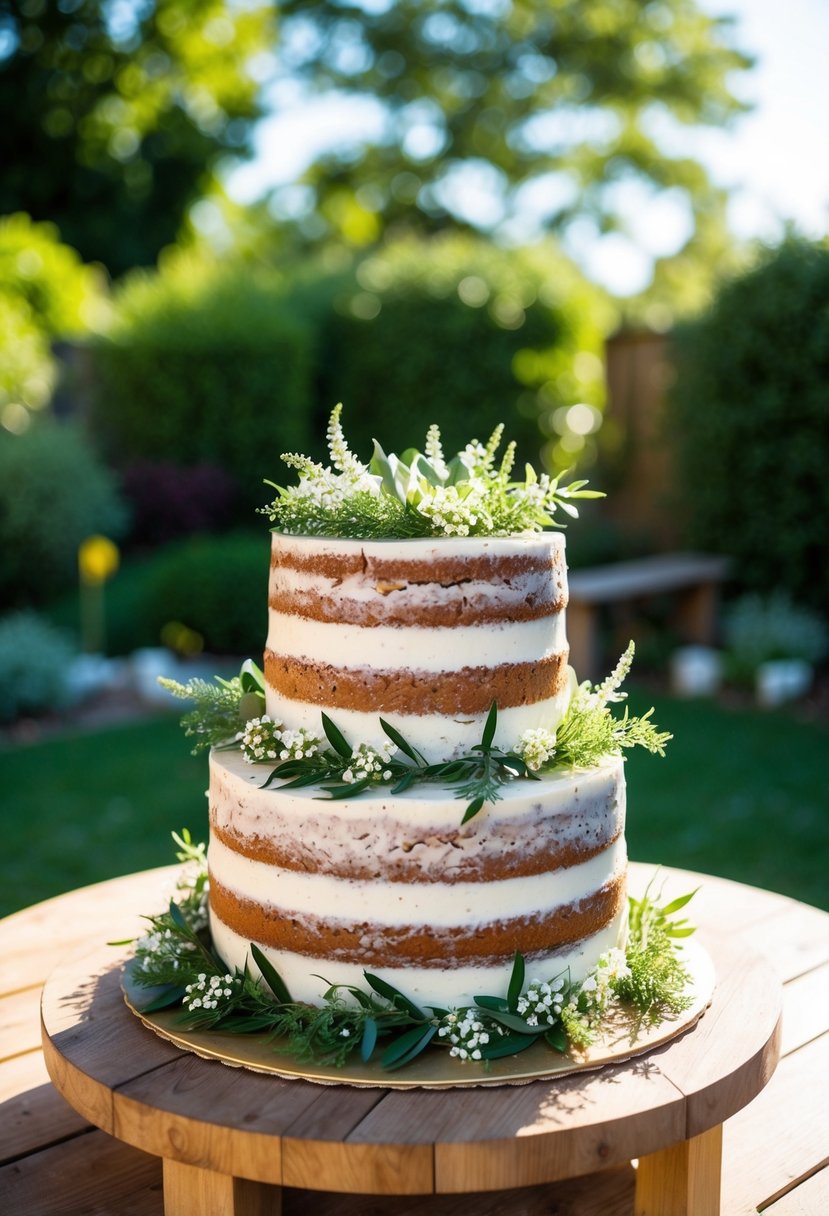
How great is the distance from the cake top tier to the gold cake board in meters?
0.93

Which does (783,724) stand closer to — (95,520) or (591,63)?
(95,520)

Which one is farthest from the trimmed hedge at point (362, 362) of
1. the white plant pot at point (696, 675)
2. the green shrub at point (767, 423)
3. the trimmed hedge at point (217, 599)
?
the white plant pot at point (696, 675)

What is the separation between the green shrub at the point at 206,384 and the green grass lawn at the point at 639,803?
486 cm

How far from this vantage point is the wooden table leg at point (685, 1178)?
2.07 meters

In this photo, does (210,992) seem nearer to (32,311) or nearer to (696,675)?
(696,675)

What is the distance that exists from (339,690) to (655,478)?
8.74 meters

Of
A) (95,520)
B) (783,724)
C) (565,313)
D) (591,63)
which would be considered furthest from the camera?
(591,63)

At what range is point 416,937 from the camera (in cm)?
205

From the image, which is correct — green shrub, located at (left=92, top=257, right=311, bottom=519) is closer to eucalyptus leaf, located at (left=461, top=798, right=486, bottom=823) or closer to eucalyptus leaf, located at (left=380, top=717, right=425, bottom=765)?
eucalyptus leaf, located at (left=380, top=717, right=425, bottom=765)

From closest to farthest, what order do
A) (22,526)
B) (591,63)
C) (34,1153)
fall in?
(34,1153) → (22,526) → (591,63)

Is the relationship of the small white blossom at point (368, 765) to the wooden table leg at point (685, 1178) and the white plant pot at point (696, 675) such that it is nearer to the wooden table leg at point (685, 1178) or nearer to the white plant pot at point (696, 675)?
the wooden table leg at point (685, 1178)

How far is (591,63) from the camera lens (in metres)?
20.8

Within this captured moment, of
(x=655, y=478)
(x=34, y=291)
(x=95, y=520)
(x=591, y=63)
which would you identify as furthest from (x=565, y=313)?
(x=591, y=63)

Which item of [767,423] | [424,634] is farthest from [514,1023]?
[767,423]
